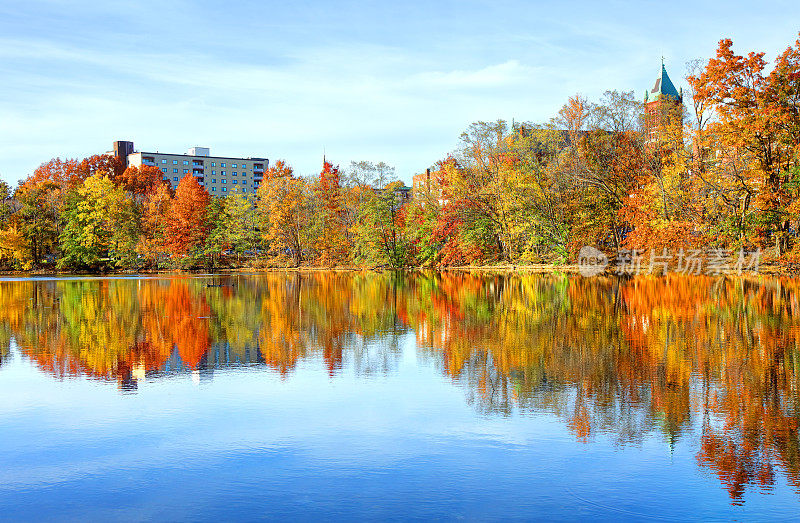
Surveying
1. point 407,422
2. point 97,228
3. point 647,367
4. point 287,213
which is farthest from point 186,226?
point 407,422

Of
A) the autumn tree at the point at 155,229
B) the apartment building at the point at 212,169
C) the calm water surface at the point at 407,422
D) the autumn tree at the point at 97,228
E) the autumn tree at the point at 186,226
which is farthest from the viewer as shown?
the apartment building at the point at 212,169

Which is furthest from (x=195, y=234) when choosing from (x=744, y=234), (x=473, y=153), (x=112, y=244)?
(x=744, y=234)

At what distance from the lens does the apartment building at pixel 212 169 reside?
15325cm

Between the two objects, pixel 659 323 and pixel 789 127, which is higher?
pixel 789 127

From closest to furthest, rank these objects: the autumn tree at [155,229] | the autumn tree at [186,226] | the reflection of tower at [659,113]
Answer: the reflection of tower at [659,113] → the autumn tree at [155,229] → the autumn tree at [186,226]

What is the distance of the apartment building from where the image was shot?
153250mm

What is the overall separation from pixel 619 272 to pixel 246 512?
40897 millimetres

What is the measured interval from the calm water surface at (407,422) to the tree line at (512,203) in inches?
905

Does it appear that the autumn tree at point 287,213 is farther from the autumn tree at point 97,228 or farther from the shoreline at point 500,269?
the autumn tree at point 97,228

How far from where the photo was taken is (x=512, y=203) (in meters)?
52.9

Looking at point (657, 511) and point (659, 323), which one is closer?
point (657, 511)

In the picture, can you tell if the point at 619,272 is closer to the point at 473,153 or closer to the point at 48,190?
the point at 473,153

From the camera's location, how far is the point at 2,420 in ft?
27.1

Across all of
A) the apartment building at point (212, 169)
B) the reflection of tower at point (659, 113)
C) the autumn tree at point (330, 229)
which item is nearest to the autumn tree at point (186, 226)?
the autumn tree at point (330, 229)
